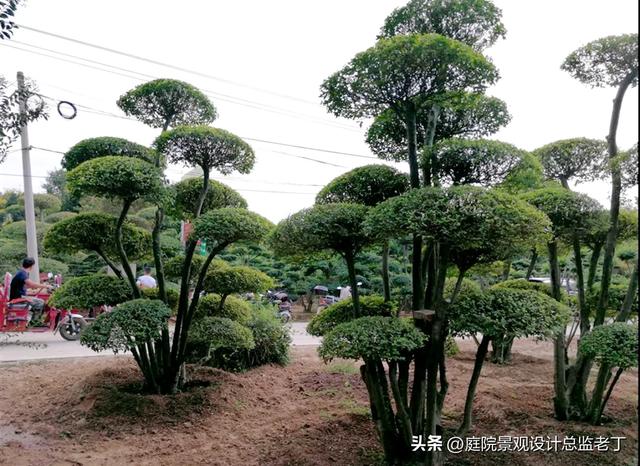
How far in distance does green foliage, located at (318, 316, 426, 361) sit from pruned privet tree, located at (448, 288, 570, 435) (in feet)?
0.95

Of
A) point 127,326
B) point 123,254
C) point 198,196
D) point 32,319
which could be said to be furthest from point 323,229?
point 32,319

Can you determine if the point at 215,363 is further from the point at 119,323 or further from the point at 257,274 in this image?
the point at 119,323

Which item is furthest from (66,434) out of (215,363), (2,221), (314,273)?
(2,221)

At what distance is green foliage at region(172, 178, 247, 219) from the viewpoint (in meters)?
4.70

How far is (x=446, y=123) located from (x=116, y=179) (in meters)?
2.57

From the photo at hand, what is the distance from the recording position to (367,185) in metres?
3.34

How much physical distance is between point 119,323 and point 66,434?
2.96ft

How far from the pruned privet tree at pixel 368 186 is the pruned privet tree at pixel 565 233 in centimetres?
113

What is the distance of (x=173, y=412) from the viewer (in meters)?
3.88

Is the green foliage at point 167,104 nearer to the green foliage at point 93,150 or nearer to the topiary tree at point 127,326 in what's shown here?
the green foliage at point 93,150

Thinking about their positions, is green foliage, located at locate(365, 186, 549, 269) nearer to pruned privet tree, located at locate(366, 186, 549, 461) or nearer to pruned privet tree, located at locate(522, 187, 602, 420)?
pruned privet tree, located at locate(366, 186, 549, 461)

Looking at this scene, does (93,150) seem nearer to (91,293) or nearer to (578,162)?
(91,293)

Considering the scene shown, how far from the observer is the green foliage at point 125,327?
3.51m

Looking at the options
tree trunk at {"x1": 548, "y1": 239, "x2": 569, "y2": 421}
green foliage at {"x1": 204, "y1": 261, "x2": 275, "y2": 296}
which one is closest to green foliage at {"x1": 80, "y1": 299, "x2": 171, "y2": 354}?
green foliage at {"x1": 204, "y1": 261, "x2": 275, "y2": 296}
